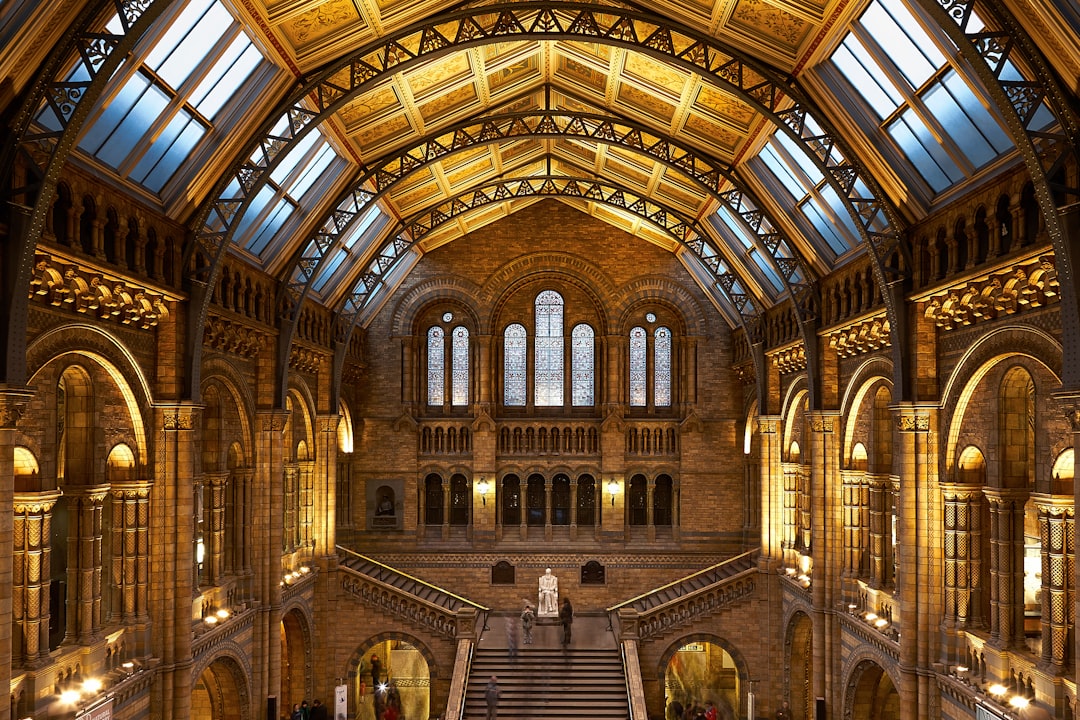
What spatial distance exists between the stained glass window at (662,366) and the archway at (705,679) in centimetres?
971

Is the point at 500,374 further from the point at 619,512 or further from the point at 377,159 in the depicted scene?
the point at 377,159

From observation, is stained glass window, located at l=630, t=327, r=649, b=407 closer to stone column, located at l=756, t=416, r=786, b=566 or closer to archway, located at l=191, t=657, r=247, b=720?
stone column, located at l=756, t=416, r=786, b=566

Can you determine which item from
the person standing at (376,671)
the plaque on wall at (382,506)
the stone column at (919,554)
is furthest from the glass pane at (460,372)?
the stone column at (919,554)

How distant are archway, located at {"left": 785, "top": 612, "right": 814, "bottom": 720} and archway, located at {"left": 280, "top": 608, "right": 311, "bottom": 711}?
15.4 metres

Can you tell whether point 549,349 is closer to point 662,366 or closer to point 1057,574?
point 662,366

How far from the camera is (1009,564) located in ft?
51.9

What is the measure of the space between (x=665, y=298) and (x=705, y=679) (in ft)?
49.4

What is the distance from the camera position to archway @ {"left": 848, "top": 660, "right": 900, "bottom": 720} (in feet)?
72.2

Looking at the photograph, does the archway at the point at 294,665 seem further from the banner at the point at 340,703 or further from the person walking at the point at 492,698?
the person walking at the point at 492,698

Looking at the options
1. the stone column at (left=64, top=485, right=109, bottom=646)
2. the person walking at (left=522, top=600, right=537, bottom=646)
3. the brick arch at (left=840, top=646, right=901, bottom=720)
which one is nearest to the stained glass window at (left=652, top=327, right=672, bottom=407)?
the person walking at (left=522, top=600, right=537, bottom=646)

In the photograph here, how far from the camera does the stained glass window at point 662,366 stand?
3653cm

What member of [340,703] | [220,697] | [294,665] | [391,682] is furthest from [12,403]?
[391,682]

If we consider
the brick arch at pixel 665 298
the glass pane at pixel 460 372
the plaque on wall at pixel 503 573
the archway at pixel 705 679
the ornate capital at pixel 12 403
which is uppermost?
the brick arch at pixel 665 298

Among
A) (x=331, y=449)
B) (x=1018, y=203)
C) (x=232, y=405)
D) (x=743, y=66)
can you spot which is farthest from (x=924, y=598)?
(x=331, y=449)
